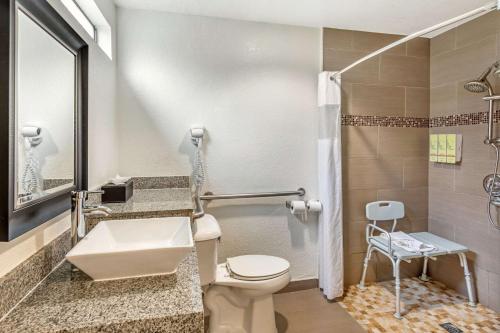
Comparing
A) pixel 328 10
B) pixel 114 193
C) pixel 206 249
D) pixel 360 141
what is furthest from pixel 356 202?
pixel 114 193

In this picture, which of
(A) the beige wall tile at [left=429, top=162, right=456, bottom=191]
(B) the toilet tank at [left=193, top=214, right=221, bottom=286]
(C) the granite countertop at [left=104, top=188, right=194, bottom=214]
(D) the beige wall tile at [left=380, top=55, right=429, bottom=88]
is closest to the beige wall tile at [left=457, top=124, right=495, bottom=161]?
(A) the beige wall tile at [left=429, top=162, right=456, bottom=191]

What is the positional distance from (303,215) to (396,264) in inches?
30.3

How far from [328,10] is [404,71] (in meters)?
1.01

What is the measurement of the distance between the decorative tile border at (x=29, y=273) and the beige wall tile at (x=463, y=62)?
2.98 m

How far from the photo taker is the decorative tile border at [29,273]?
2.54 feet

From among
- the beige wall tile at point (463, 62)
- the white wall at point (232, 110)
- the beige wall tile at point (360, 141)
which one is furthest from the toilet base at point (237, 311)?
the beige wall tile at point (463, 62)

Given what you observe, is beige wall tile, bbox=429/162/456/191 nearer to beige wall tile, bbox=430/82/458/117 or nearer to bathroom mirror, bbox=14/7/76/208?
beige wall tile, bbox=430/82/458/117

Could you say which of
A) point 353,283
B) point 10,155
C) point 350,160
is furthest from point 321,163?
point 10,155

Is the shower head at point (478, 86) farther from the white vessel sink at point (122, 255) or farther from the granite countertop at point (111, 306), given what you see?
the granite countertop at point (111, 306)

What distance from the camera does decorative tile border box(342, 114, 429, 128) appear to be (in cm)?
254

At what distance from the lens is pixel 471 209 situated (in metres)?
2.35

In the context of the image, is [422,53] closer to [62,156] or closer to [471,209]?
[471,209]

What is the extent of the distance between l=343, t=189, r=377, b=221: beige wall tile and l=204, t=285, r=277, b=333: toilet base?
3.57 ft

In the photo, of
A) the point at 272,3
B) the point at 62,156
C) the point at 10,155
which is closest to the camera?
the point at 10,155
